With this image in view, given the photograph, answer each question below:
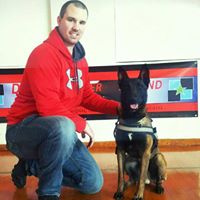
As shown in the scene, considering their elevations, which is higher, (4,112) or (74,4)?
(74,4)

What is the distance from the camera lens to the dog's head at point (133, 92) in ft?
3.95

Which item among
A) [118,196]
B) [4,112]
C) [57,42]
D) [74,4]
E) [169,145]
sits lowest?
[118,196]

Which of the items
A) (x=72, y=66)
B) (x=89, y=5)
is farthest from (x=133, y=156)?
(x=89, y=5)

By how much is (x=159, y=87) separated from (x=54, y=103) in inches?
15.0

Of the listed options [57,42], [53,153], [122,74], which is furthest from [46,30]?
[53,153]

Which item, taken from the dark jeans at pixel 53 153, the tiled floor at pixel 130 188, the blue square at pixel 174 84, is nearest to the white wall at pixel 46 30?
the blue square at pixel 174 84

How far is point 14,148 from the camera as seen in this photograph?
4.23 feet

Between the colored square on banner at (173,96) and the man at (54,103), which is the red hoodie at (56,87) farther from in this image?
the colored square on banner at (173,96)

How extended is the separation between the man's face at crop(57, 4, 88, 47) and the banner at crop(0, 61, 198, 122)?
Answer: 0.42 ft

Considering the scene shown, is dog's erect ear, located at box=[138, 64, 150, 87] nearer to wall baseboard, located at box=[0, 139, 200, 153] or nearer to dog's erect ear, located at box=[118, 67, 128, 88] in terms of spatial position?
dog's erect ear, located at box=[118, 67, 128, 88]

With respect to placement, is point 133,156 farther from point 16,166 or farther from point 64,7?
point 64,7

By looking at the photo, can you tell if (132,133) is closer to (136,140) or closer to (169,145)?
(136,140)

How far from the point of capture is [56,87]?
1.17 metres

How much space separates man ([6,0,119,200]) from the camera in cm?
117
